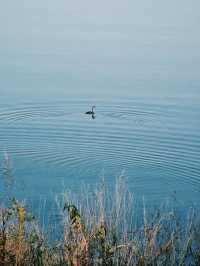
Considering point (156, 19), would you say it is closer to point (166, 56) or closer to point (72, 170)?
point (166, 56)

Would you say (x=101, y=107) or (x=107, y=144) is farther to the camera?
(x=101, y=107)

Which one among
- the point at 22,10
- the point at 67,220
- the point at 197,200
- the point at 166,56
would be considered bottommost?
the point at 197,200

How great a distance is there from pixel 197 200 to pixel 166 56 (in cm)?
2026

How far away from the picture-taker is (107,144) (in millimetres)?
17938

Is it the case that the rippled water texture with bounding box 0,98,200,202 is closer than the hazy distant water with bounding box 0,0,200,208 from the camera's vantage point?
Yes

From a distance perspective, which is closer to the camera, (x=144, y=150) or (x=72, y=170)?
(x=72, y=170)

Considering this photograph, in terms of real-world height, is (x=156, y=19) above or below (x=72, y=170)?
above

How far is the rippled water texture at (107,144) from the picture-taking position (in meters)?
14.6

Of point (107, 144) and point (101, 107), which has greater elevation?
point (101, 107)

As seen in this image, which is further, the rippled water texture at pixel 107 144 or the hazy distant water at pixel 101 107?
the hazy distant water at pixel 101 107

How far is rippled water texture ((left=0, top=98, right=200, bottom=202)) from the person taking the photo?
14.6 metres

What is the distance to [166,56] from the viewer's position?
109ft

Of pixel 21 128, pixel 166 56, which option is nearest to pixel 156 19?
pixel 166 56

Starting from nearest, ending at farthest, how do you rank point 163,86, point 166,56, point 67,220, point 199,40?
point 67,220, point 163,86, point 166,56, point 199,40
